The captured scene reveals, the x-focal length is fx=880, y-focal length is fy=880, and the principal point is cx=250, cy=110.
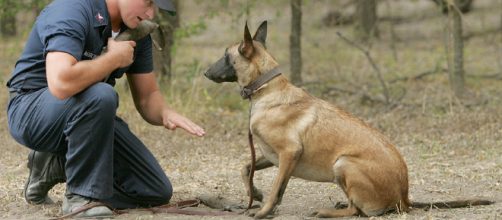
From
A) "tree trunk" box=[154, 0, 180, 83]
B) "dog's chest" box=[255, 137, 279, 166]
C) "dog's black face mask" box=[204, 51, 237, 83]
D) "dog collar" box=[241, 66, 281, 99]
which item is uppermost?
"dog's black face mask" box=[204, 51, 237, 83]

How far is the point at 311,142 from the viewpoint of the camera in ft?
18.0

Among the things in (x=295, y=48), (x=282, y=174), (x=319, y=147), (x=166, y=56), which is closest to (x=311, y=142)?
(x=319, y=147)

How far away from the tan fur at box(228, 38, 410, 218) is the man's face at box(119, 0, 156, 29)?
587 mm

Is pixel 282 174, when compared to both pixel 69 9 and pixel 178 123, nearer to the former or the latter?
pixel 178 123

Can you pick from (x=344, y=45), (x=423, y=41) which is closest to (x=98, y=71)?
(x=344, y=45)

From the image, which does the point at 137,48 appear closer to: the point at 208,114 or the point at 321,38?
the point at 208,114

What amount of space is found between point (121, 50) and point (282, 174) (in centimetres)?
124

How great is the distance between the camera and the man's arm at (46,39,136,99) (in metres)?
5.10

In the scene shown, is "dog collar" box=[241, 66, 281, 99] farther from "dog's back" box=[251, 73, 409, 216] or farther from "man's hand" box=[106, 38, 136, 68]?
"man's hand" box=[106, 38, 136, 68]

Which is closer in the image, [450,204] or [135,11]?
[135,11]

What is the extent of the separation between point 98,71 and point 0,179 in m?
2.54

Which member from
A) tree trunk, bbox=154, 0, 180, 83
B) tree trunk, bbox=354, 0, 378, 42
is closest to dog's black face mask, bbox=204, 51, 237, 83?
tree trunk, bbox=154, 0, 180, 83

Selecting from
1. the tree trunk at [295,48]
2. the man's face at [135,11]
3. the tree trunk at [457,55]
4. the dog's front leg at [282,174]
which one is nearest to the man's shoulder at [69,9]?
the man's face at [135,11]

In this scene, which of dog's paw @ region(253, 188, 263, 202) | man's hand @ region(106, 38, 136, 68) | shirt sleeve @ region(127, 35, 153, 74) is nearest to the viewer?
man's hand @ region(106, 38, 136, 68)
